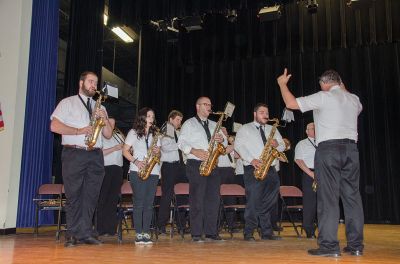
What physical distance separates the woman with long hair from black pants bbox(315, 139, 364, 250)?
213 cm

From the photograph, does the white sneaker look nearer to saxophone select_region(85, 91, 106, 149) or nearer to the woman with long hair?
the woman with long hair

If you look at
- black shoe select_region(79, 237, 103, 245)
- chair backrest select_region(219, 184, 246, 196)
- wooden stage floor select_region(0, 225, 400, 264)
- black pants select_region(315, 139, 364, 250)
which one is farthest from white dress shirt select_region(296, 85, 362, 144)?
black shoe select_region(79, 237, 103, 245)

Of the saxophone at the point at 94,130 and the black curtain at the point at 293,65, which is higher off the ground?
the black curtain at the point at 293,65

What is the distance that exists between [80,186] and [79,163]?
0.87ft

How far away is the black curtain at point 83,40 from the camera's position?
27.0 feet

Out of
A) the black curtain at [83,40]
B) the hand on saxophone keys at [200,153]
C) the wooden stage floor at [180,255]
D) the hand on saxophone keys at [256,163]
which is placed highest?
A: the black curtain at [83,40]

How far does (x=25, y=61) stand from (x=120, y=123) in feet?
46.1

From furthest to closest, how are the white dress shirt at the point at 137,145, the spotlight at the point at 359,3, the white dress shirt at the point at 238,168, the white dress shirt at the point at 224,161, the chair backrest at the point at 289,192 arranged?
the spotlight at the point at 359,3 < the white dress shirt at the point at 238,168 < the white dress shirt at the point at 224,161 < the chair backrest at the point at 289,192 < the white dress shirt at the point at 137,145

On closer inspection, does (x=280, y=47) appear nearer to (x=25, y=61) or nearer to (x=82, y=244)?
(x=25, y=61)

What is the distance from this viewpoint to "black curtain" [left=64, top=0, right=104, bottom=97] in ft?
27.0

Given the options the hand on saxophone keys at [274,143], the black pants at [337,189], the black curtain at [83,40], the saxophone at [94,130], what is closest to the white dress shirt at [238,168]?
the hand on saxophone keys at [274,143]

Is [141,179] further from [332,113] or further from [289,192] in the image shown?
[289,192]

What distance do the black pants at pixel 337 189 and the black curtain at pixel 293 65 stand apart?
5.03 metres

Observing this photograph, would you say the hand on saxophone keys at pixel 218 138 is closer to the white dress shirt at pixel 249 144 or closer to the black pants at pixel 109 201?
the white dress shirt at pixel 249 144
